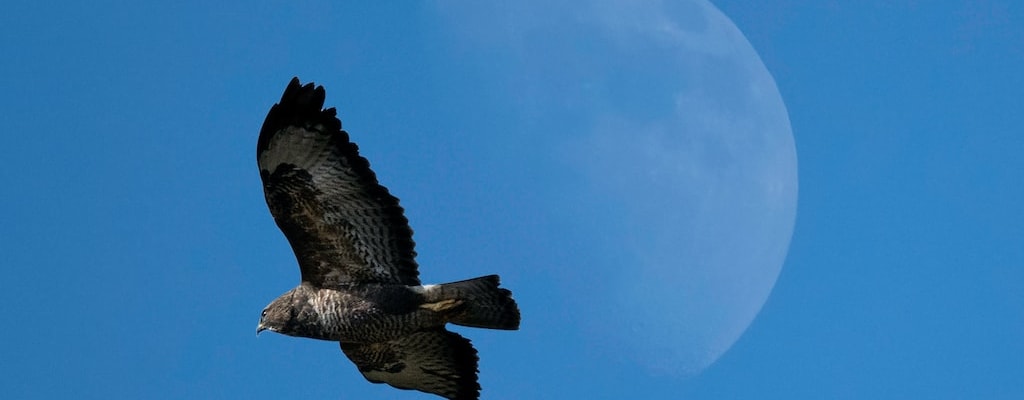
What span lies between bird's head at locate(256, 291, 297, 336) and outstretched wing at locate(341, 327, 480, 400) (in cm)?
111

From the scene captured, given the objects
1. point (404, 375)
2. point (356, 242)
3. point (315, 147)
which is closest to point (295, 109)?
point (315, 147)

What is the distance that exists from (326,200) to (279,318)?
0.99 metres

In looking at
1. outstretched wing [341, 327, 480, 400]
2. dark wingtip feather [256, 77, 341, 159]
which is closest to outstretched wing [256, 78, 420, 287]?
dark wingtip feather [256, 77, 341, 159]

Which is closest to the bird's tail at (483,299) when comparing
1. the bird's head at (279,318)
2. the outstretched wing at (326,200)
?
the outstretched wing at (326,200)

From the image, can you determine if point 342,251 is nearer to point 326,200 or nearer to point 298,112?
point 326,200

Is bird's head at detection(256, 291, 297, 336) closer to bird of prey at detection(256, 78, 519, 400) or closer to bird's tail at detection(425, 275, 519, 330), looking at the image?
bird of prey at detection(256, 78, 519, 400)

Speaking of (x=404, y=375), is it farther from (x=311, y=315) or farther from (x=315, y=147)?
(x=315, y=147)

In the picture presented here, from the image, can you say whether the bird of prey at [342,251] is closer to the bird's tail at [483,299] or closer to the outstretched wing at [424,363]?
the bird's tail at [483,299]

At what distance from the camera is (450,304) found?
11898mm

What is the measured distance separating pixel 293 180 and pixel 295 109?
58 cm

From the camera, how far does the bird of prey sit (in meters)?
11.6

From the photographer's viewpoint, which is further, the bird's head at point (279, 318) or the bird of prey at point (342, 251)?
the bird's head at point (279, 318)

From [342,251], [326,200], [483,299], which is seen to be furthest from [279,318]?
[483,299]

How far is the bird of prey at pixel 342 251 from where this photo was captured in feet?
37.9
